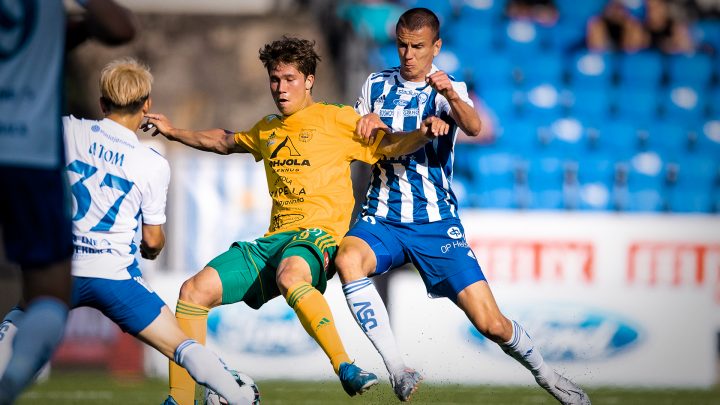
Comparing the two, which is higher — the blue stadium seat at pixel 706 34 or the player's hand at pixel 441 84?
the blue stadium seat at pixel 706 34

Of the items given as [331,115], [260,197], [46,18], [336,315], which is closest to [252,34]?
[260,197]

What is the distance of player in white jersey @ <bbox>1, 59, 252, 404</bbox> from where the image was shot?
5.44 metres

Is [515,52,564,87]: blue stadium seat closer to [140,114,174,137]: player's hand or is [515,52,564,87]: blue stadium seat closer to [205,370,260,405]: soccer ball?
[140,114,174,137]: player's hand

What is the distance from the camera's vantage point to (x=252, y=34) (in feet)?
47.3

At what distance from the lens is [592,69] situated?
1515 centimetres

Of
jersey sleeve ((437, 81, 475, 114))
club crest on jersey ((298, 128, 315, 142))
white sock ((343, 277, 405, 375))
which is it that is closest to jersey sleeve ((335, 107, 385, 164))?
club crest on jersey ((298, 128, 315, 142))

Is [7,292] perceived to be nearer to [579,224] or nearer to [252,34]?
[252,34]

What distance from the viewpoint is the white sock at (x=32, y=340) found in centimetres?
435

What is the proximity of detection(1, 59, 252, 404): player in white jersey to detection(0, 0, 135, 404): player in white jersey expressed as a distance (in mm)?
988

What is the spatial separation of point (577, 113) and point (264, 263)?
9368 mm

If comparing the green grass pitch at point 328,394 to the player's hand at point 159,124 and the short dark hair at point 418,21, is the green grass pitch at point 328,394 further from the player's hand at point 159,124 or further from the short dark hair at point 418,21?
the short dark hair at point 418,21

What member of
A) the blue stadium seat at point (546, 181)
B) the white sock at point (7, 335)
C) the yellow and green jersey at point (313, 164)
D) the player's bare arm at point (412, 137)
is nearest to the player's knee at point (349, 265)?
the yellow and green jersey at point (313, 164)

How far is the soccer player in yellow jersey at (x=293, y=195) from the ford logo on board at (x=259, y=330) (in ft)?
16.0

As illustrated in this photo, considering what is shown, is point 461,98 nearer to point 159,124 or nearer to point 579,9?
Answer: point 159,124
